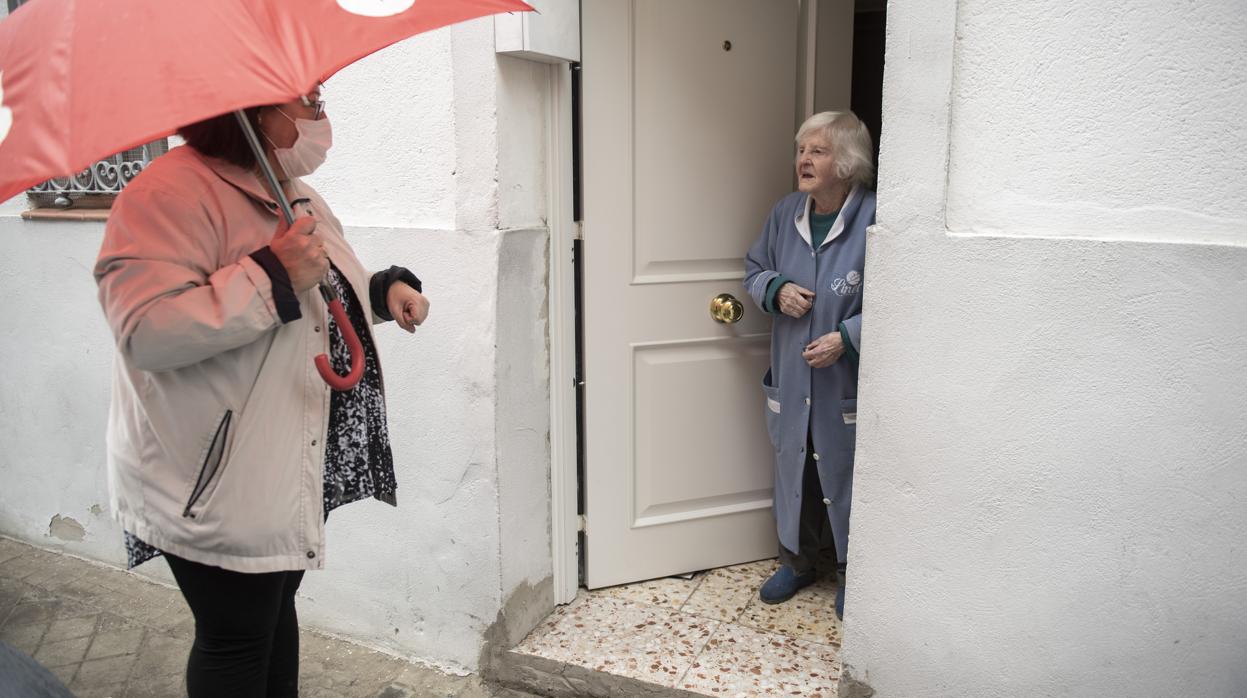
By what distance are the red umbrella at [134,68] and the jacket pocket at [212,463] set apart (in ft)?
1.94

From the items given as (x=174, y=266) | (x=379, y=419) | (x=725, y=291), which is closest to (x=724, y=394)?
(x=725, y=291)

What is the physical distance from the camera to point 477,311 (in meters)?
2.98

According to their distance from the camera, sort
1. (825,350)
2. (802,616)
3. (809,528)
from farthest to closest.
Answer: (809,528) → (802,616) → (825,350)

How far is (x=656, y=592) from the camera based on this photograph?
11.7 feet

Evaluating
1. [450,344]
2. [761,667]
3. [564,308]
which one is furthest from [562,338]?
[761,667]

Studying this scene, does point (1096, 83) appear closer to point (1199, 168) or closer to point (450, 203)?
point (1199, 168)

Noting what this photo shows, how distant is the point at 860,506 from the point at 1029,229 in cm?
87

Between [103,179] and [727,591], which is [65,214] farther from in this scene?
[727,591]

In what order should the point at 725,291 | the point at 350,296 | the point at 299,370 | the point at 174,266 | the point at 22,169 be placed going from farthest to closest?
1. the point at 725,291
2. the point at 350,296
3. the point at 299,370
4. the point at 174,266
5. the point at 22,169

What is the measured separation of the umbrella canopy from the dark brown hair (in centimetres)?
29

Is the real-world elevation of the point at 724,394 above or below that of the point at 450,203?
below

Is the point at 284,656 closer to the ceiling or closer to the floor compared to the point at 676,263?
closer to the floor

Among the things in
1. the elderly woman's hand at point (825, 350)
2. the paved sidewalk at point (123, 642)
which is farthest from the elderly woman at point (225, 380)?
the elderly woman's hand at point (825, 350)

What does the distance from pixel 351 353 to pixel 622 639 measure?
1.66 meters
